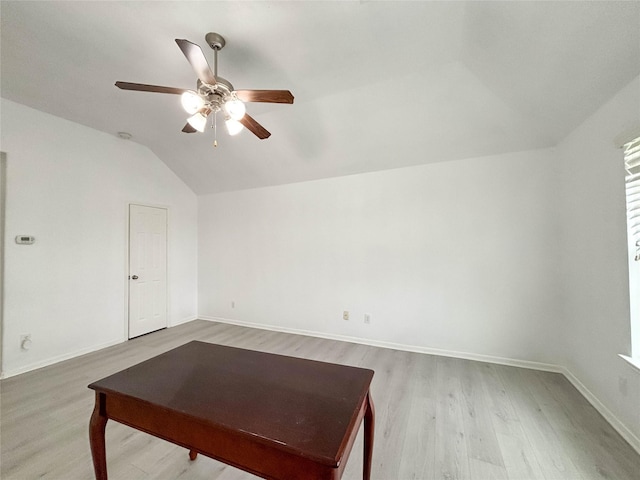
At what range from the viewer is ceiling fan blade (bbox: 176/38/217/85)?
127cm

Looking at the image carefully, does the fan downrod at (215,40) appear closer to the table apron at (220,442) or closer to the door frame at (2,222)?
the table apron at (220,442)

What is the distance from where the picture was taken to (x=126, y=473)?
1.41 meters

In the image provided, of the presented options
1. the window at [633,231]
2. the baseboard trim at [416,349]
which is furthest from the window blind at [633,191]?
the baseboard trim at [416,349]

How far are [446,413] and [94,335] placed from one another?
4127 millimetres

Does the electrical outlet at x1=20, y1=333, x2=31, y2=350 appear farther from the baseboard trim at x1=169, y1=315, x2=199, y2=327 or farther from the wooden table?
the wooden table

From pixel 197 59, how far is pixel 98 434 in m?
1.97

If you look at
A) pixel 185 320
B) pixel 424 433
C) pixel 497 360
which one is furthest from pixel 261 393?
pixel 185 320

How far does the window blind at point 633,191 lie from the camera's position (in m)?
1.64

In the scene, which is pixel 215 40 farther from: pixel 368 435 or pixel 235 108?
pixel 368 435

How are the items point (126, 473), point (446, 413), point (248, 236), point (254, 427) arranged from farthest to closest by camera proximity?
point (248, 236), point (446, 413), point (126, 473), point (254, 427)

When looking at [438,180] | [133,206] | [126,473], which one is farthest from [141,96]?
Answer: [438,180]

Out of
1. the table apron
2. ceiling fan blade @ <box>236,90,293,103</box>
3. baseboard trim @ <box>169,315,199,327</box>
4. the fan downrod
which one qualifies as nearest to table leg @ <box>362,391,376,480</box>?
the table apron

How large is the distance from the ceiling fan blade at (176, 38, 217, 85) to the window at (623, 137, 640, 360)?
110 inches

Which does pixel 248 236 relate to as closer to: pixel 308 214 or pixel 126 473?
pixel 308 214
